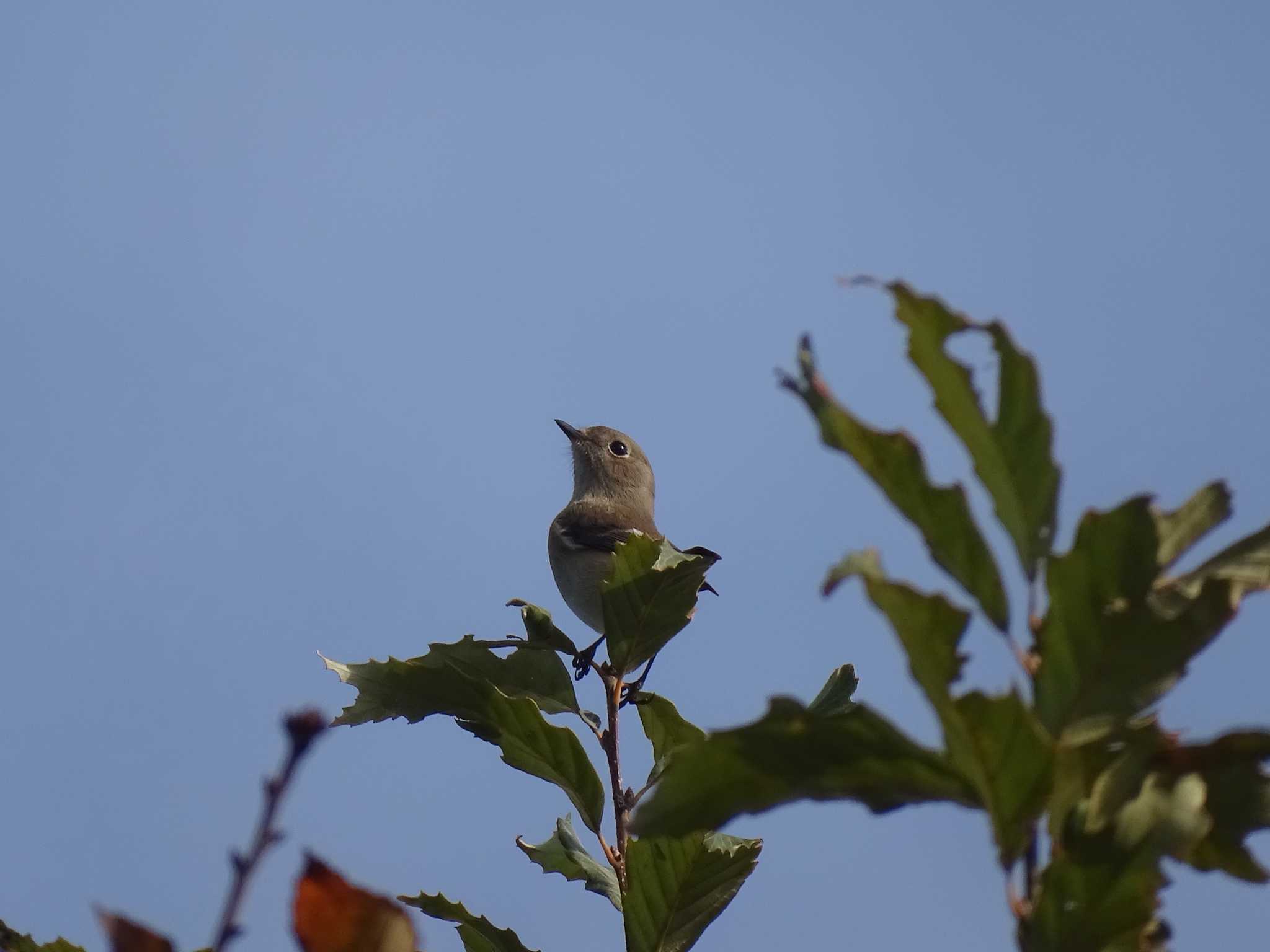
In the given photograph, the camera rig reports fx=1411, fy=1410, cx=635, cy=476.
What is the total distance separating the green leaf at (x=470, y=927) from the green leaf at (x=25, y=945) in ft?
2.67

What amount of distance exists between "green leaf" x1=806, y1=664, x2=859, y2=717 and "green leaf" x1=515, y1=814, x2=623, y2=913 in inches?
20.4

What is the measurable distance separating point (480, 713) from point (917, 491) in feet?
5.04

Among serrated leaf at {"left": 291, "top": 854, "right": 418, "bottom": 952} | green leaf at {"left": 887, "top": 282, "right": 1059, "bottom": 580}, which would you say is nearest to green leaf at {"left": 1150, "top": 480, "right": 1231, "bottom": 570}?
green leaf at {"left": 887, "top": 282, "right": 1059, "bottom": 580}

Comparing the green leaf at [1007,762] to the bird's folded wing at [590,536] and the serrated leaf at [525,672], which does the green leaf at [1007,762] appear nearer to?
the serrated leaf at [525,672]

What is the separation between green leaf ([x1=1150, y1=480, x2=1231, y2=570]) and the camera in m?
1.33

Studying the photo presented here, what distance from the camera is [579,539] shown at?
777 centimetres

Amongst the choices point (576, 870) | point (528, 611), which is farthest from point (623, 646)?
point (576, 870)

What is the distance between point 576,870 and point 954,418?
5.59 ft

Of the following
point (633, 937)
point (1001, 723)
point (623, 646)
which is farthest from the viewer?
point (623, 646)

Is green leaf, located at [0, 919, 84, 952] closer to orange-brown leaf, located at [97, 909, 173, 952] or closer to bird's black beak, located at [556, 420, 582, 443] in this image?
orange-brown leaf, located at [97, 909, 173, 952]

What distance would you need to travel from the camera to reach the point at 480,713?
8.71ft

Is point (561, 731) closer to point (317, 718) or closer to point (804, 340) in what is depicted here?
point (804, 340)

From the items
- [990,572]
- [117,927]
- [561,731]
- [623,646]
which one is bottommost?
[117,927]

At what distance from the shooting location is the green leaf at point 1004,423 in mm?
1259
